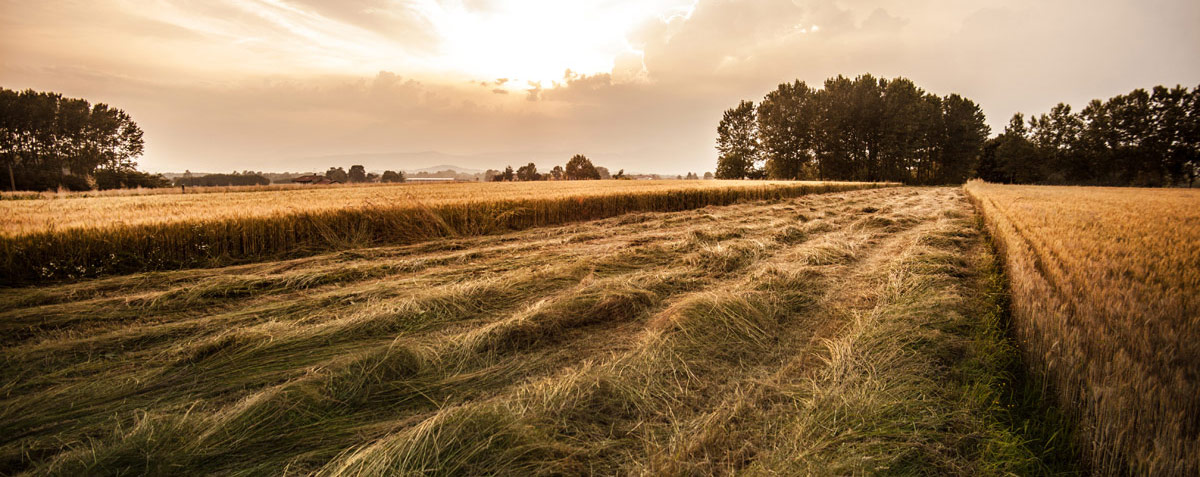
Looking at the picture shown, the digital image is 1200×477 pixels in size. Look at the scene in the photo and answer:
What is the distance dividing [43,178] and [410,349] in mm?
61574

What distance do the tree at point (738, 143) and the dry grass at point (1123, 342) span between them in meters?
58.1

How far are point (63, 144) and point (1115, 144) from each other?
11359 centimetres

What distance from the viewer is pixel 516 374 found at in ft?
8.50

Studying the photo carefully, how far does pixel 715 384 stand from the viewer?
7.91 feet

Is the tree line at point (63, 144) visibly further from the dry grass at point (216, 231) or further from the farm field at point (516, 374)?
the farm field at point (516, 374)

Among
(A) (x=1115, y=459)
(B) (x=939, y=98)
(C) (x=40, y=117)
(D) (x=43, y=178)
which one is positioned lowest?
(A) (x=1115, y=459)

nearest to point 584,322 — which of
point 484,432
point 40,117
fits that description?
point 484,432

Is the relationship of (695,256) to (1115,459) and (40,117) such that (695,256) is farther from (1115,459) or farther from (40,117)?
(40,117)

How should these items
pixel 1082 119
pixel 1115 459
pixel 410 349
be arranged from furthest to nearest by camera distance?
pixel 1082 119
pixel 410 349
pixel 1115 459

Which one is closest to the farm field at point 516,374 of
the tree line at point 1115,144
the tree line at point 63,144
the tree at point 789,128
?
the tree line at point 63,144

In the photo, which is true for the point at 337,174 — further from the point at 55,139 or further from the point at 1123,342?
the point at 1123,342

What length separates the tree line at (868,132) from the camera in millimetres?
49375

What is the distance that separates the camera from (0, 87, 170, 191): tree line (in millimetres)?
37781

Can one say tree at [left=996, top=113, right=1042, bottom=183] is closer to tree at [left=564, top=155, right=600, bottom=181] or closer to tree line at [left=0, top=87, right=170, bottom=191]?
tree at [left=564, top=155, right=600, bottom=181]
